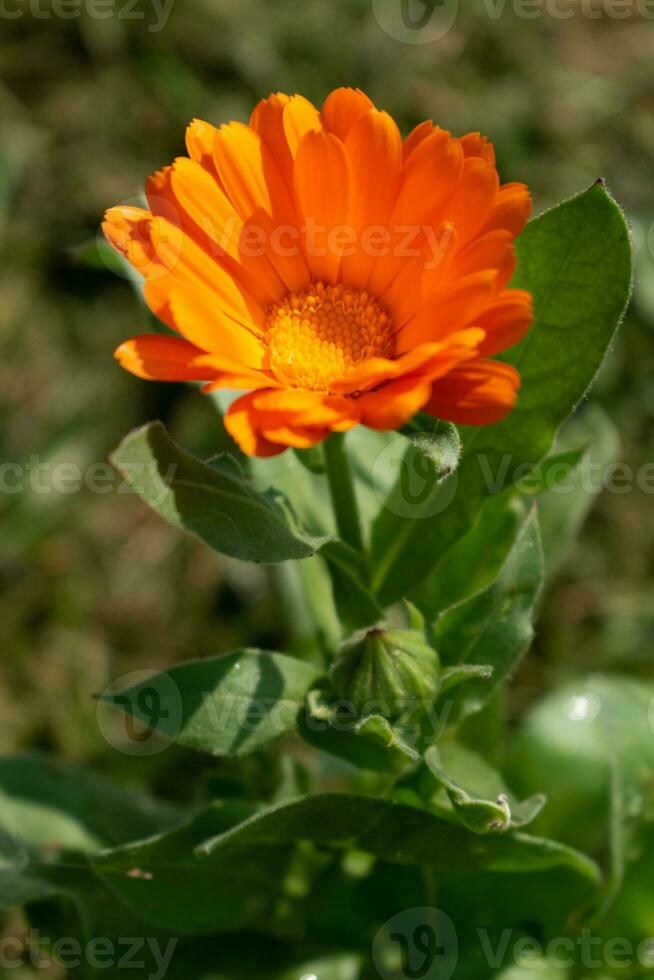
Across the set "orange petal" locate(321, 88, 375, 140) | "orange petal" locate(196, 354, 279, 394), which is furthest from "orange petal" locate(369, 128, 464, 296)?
"orange petal" locate(196, 354, 279, 394)

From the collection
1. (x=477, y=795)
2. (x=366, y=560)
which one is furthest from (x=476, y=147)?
(x=477, y=795)

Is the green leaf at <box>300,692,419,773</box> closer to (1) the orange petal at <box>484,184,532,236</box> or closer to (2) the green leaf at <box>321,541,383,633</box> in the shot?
(2) the green leaf at <box>321,541,383,633</box>

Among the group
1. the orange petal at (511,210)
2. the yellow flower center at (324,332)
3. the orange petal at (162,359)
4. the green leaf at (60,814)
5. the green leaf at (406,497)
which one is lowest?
the green leaf at (60,814)

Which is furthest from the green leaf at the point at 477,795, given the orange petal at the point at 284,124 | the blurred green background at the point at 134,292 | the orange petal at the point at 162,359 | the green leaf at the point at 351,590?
the blurred green background at the point at 134,292

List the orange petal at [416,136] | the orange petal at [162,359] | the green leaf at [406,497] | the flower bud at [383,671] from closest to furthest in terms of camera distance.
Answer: the orange petal at [162,359], the orange petal at [416,136], the flower bud at [383,671], the green leaf at [406,497]

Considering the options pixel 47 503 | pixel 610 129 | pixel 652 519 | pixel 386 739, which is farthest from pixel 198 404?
pixel 386 739

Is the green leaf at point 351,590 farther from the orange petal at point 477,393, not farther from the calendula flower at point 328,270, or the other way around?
the orange petal at point 477,393

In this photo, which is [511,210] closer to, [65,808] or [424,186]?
[424,186]
